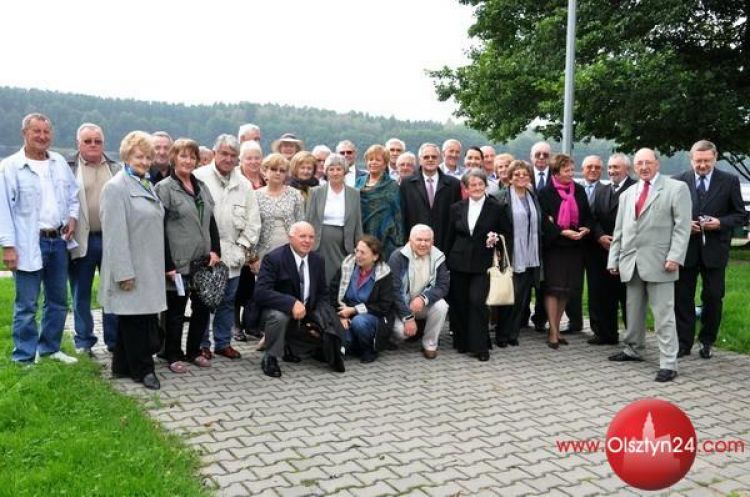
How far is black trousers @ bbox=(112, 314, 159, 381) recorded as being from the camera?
5785 mm

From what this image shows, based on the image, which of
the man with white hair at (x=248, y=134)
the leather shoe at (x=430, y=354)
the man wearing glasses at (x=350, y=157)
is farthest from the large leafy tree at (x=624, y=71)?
the leather shoe at (x=430, y=354)

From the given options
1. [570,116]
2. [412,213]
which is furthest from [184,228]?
[570,116]

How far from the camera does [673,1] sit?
14.5 meters

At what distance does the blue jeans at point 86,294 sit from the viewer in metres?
6.35

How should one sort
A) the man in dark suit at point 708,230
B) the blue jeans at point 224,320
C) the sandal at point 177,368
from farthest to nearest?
the man in dark suit at point 708,230 < the blue jeans at point 224,320 < the sandal at point 177,368

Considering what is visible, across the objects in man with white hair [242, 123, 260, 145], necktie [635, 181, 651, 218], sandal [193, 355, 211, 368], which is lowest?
sandal [193, 355, 211, 368]

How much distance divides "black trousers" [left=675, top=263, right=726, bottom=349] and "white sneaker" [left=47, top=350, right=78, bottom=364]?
18.8 feet

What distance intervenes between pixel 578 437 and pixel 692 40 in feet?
44.7

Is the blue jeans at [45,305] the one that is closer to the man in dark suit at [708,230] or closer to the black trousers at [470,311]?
the black trousers at [470,311]

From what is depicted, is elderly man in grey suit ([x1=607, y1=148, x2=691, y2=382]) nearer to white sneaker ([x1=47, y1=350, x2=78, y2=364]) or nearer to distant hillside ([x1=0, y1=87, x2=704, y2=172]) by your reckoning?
white sneaker ([x1=47, y1=350, x2=78, y2=364])

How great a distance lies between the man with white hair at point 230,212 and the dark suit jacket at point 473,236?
200 cm

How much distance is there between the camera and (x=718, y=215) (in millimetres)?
7016

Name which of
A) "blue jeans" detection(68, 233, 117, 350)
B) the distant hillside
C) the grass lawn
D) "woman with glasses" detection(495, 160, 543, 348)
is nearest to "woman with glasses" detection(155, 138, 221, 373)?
"blue jeans" detection(68, 233, 117, 350)

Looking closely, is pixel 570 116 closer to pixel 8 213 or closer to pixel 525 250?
pixel 525 250
